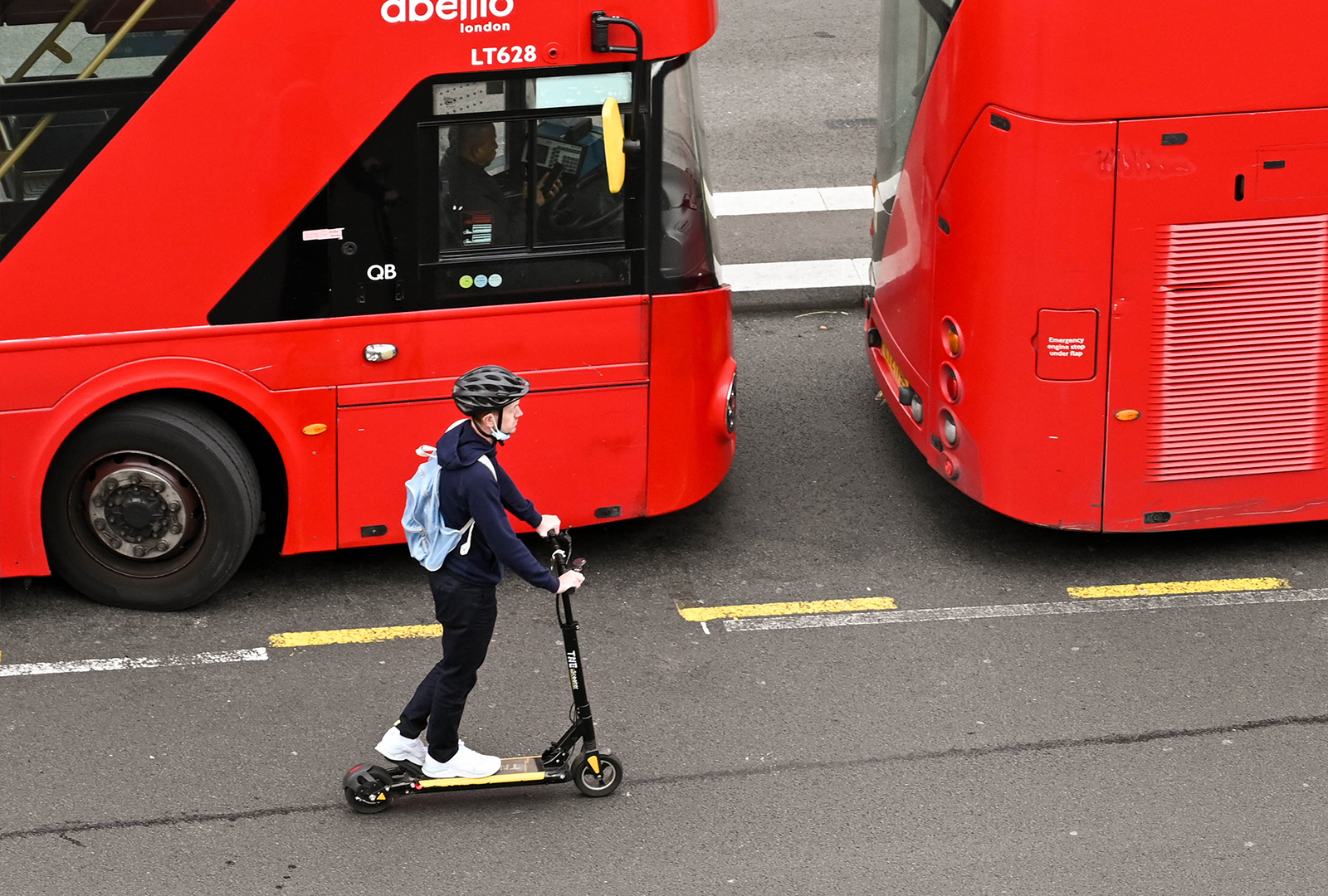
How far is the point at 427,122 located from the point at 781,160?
6965 millimetres

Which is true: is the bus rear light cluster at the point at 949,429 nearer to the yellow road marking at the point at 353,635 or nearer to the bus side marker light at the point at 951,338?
the bus side marker light at the point at 951,338

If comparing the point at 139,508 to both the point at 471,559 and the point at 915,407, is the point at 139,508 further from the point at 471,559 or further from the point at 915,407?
the point at 915,407

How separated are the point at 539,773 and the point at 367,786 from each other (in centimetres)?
65

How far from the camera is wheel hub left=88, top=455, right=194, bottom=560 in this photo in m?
7.46

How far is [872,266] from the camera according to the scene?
31.5ft

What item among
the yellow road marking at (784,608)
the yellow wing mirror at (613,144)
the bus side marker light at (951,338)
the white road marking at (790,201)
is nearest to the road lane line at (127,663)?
the yellow road marking at (784,608)

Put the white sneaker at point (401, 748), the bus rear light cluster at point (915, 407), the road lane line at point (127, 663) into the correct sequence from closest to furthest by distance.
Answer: the white sneaker at point (401, 748) → the road lane line at point (127, 663) → the bus rear light cluster at point (915, 407)

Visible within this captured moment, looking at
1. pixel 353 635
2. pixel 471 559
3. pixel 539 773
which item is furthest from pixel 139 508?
pixel 539 773

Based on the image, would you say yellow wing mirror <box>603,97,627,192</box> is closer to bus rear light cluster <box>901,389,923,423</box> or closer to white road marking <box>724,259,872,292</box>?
bus rear light cluster <box>901,389,923,423</box>

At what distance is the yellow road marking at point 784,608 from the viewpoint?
7736mm

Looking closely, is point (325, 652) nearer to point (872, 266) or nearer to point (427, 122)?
point (427, 122)

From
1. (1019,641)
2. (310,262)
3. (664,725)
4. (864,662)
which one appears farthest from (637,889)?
(310,262)

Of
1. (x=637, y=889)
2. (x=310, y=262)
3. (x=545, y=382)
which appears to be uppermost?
(x=310, y=262)

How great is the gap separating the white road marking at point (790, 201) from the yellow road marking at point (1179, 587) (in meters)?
5.41
